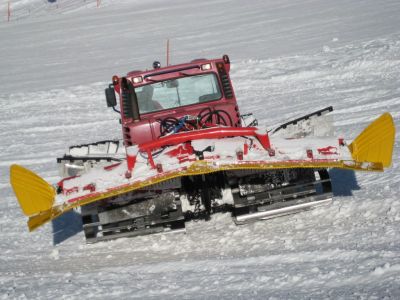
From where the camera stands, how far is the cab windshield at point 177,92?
8359 mm

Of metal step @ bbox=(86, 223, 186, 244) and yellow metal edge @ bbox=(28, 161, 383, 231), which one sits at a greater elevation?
yellow metal edge @ bbox=(28, 161, 383, 231)

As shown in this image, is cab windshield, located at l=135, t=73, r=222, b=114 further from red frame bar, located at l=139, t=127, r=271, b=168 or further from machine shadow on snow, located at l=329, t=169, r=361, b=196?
machine shadow on snow, located at l=329, t=169, r=361, b=196

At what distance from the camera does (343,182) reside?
809 centimetres

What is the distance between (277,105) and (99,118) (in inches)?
151

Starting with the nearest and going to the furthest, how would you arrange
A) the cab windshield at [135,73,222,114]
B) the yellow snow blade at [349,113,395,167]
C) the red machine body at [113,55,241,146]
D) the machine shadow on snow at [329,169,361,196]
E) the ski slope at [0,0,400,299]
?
the ski slope at [0,0,400,299]
the yellow snow blade at [349,113,395,167]
the machine shadow on snow at [329,169,361,196]
the red machine body at [113,55,241,146]
the cab windshield at [135,73,222,114]

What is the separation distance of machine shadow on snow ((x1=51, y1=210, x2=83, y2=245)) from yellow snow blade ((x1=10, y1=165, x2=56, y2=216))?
49.5 inches

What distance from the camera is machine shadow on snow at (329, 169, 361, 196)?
769cm

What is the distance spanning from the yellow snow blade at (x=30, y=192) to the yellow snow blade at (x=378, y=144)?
2.89m

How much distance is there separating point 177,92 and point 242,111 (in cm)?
533

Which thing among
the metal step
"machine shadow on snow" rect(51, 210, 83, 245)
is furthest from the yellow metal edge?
"machine shadow on snow" rect(51, 210, 83, 245)

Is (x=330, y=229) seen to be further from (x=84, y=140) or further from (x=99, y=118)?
(x=99, y=118)

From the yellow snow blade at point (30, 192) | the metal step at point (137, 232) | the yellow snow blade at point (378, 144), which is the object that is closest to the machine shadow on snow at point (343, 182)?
the yellow snow blade at point (378, 144)

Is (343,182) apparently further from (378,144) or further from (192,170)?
(192,170)

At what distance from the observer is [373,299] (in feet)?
15.3
